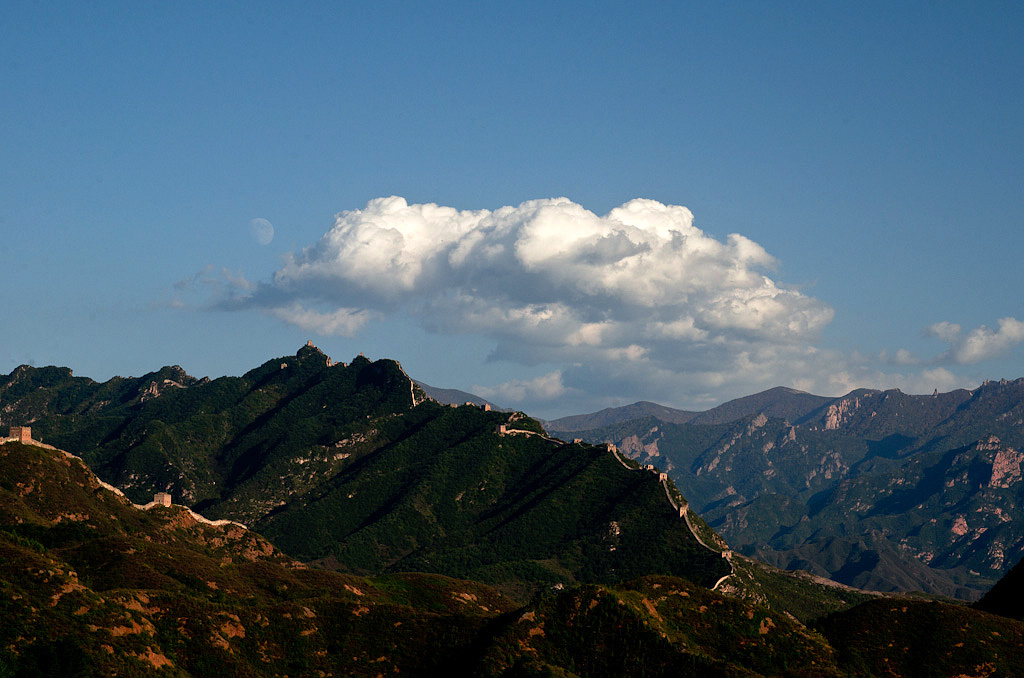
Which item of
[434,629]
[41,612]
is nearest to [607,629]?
[434,629]

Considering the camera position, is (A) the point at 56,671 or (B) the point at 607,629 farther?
(B) the point at 607,629

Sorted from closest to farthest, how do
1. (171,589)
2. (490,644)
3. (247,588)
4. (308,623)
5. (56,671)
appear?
(56,671) < (490,644) < (308,623) < (171,589) < (247,588)

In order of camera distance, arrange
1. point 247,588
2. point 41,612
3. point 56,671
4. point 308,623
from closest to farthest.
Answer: point 56,671 < point 41,612 < point 308,623 < point 247,588

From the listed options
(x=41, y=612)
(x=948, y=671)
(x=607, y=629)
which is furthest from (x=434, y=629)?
(x=948, y=671)

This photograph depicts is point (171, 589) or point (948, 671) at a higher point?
point (171, 589)

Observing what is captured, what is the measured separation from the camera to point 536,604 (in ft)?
529

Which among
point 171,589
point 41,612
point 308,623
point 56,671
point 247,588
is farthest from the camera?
point 247,588

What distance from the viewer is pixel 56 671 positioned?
125 metres

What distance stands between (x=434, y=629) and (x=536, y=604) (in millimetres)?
15619

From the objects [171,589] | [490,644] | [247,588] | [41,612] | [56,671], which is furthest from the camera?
[247,588]

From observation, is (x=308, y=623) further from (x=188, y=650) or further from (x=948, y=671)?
(x=948, y=671)

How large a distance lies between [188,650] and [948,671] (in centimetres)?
10985

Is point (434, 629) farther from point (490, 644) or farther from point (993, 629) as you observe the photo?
point (993, 629)

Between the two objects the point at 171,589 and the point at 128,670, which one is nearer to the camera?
the point at 128,670
